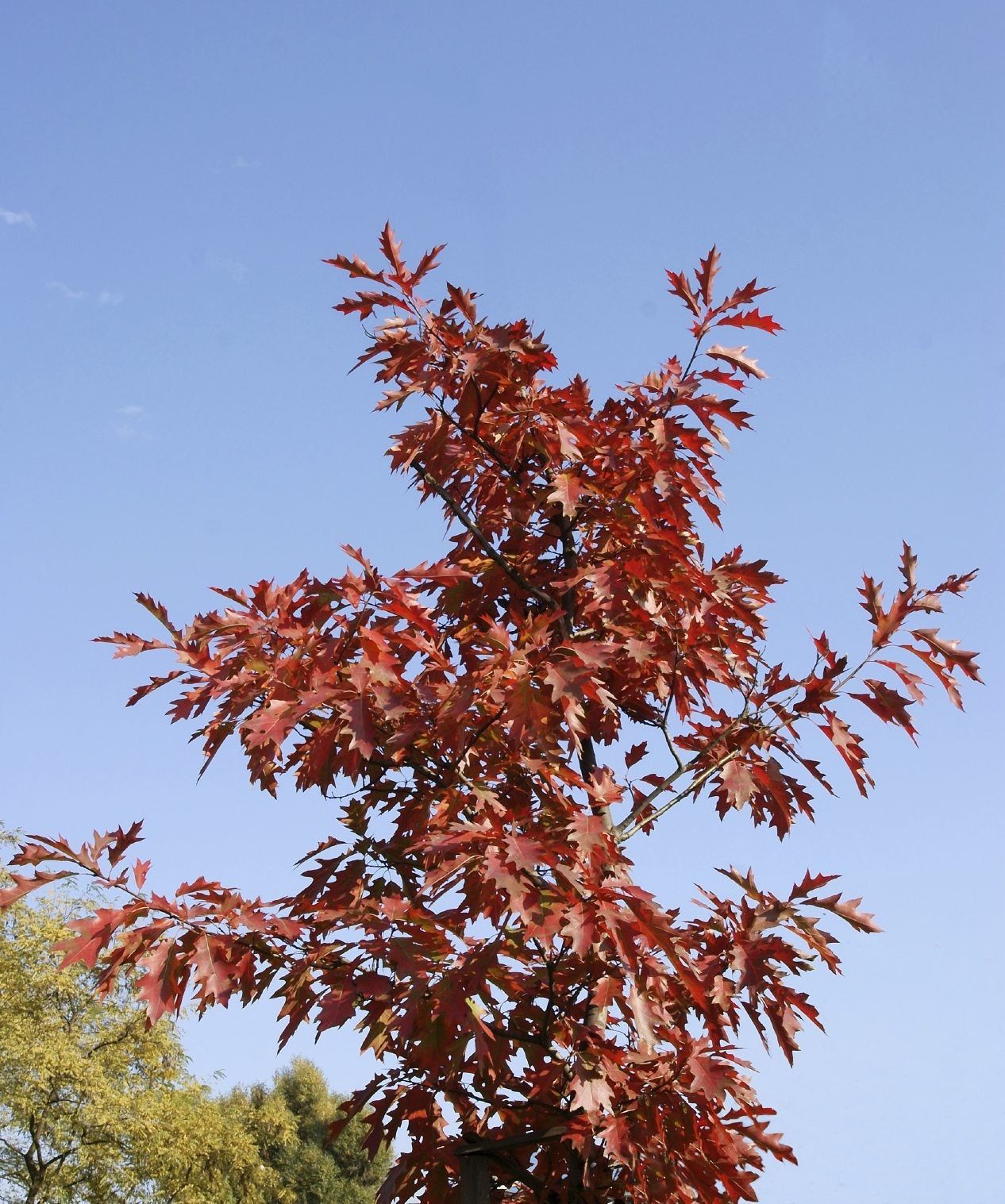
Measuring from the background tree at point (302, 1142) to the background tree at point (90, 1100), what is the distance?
8.61 feet

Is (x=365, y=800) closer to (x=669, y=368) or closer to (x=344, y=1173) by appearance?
(x=669, y=368)

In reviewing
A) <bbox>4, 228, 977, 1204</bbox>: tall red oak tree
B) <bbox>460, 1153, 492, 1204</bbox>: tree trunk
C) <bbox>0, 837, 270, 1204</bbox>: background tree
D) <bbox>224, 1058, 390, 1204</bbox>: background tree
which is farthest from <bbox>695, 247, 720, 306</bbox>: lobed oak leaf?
<bbox>224, 1058, 390, 1204</bbox>: background tree

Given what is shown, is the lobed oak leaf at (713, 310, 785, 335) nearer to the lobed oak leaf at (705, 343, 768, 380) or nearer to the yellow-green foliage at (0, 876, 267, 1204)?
the lobed oak leaf at (705, 343, 768, 380)

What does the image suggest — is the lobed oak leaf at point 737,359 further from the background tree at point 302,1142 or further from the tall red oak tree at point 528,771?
the background tree at point 302,1142

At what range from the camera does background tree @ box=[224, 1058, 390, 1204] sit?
2178cm

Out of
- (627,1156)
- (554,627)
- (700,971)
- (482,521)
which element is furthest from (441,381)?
(627,1156)

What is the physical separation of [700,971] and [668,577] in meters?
1.34

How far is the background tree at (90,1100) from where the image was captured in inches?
648

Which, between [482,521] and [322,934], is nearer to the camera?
[322,934]

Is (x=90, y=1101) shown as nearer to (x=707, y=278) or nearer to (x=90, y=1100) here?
(x=90, y=1100)

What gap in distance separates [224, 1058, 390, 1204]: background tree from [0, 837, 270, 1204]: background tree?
262cm

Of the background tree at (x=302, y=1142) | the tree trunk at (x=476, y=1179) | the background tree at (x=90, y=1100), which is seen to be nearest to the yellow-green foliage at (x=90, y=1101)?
the background tree at (x=90, y=1100)

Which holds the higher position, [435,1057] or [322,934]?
[322,934]

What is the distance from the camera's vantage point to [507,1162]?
3.64m
